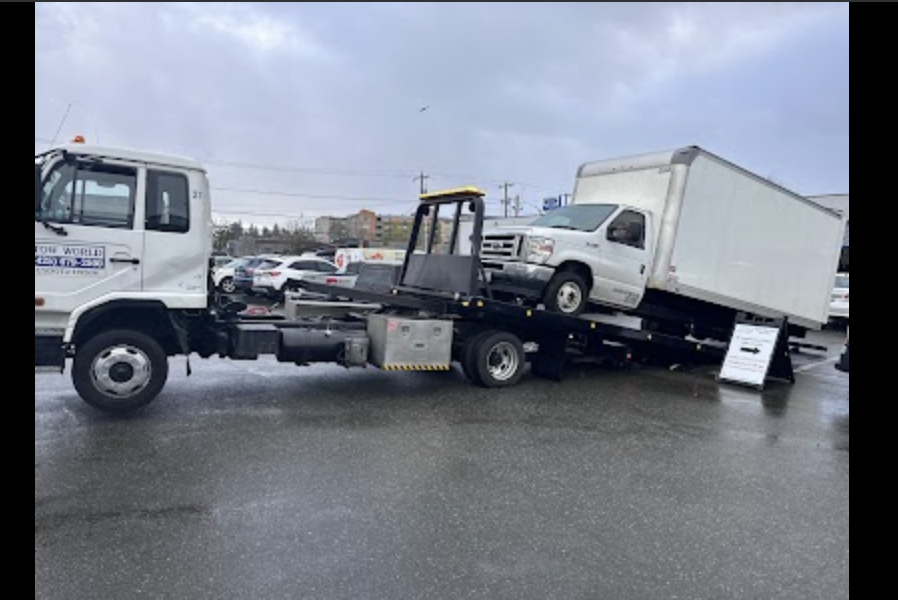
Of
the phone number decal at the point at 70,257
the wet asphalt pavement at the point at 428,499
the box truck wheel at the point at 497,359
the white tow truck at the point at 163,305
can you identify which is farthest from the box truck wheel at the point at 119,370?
the box truck wheel at the point at 497,359

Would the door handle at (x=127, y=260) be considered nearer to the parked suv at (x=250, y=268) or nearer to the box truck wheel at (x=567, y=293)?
the box truck wheel at (x=567, y=293)

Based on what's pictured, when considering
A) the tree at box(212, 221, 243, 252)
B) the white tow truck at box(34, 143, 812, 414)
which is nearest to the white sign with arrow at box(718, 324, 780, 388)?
the white tow truck at box(34, 143, 812, 414)

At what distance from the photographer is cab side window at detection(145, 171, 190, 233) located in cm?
685

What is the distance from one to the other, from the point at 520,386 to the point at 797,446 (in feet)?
12.5

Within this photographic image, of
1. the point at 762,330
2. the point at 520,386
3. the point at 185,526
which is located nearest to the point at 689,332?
the point at 762,330

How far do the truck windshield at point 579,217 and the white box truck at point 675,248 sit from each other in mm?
21

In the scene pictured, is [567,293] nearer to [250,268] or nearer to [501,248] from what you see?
→ [501,248]

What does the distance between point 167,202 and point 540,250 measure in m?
5.29

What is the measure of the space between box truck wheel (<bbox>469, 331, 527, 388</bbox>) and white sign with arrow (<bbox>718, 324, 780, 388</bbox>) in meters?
4.11

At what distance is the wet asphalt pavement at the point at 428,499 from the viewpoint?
3.65 metres

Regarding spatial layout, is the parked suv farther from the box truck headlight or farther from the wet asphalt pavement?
the box truck headlight
